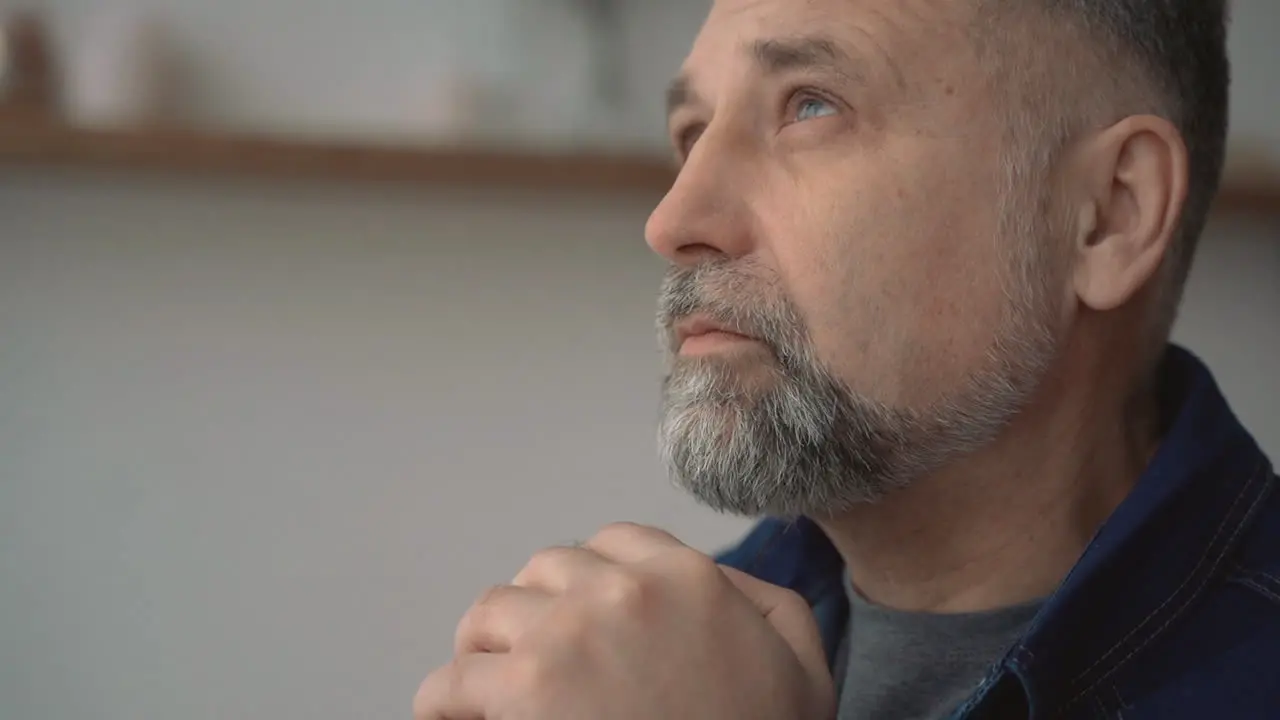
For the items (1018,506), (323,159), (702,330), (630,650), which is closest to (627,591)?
(630,650)

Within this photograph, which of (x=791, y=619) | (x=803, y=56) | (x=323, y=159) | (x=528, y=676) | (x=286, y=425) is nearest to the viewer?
(x=528, y=676)

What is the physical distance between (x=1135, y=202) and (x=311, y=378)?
1.08m

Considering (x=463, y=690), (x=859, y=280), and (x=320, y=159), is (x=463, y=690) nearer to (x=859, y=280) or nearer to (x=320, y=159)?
(x=859, y=280)

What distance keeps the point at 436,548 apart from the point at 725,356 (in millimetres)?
778

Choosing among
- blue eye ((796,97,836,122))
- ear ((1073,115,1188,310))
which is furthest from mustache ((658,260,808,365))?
ear ((1073,115,1188,310))

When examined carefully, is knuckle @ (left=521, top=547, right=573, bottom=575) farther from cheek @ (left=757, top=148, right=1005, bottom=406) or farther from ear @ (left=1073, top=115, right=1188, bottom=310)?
ear @ (left=1073, top=115, right=1188, bottom=310)

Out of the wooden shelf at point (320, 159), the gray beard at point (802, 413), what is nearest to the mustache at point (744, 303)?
the gray beard at point (802, 413)

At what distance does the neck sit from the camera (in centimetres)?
83

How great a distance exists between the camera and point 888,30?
81cm

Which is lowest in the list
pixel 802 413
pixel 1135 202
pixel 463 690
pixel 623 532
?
pixel 463 690

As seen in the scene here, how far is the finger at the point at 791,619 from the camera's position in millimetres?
713

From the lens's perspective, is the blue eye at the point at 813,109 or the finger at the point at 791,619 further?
the blue eye at the point at 813,109

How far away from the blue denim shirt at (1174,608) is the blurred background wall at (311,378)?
2.76 feet

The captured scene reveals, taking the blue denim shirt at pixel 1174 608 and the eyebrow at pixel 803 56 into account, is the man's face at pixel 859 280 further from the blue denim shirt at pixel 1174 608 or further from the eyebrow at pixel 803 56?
the blue denim shirt at pixel 1174 608
